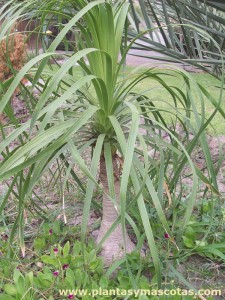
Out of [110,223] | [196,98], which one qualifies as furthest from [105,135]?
[196,98]

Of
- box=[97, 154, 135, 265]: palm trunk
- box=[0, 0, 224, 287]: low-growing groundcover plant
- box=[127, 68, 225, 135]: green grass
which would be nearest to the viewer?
box=[0, 0, 224, 287]: low-growing groundcover plant

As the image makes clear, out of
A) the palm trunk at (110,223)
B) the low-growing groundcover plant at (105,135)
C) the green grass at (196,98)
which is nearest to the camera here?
the low-growing groundcover plant at (105,135)

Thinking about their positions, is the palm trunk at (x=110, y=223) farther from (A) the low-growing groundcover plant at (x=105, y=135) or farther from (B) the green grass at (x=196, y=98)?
(B) the green grass at (x=196, y=98)

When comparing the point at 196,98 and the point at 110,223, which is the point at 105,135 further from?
the point at 196,98

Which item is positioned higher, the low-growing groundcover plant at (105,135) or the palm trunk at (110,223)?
the low-growing groundcover plant at (105,135)

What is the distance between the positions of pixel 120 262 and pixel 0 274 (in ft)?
1.36

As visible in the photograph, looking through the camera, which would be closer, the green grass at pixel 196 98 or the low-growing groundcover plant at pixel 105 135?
the low-growing groundcover plant at pixel 105 135

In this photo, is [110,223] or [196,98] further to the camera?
[196,98]

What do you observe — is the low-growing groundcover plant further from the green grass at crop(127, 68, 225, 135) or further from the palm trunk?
the green grass at crop(127, 68, 225, 135)

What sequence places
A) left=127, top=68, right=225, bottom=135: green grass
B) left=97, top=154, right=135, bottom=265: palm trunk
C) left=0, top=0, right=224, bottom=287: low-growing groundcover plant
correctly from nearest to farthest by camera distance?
left=0, top=0, right=224, bottom=287: low-growing groundcover plant
left=97, top=154, right=135, bottom=265: palm trunk
left=127, top=68, right=225, bottom=135: green grass

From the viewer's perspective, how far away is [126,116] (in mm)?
1509

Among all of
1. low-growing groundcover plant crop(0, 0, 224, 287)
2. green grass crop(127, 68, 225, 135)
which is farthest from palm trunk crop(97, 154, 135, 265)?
green grass crop(127, 68, 225, 135)

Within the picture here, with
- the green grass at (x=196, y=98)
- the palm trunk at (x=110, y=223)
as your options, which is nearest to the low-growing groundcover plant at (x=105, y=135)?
the palm trunk at (x=110, y=223)

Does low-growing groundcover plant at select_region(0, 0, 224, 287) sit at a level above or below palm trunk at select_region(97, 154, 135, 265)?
above
